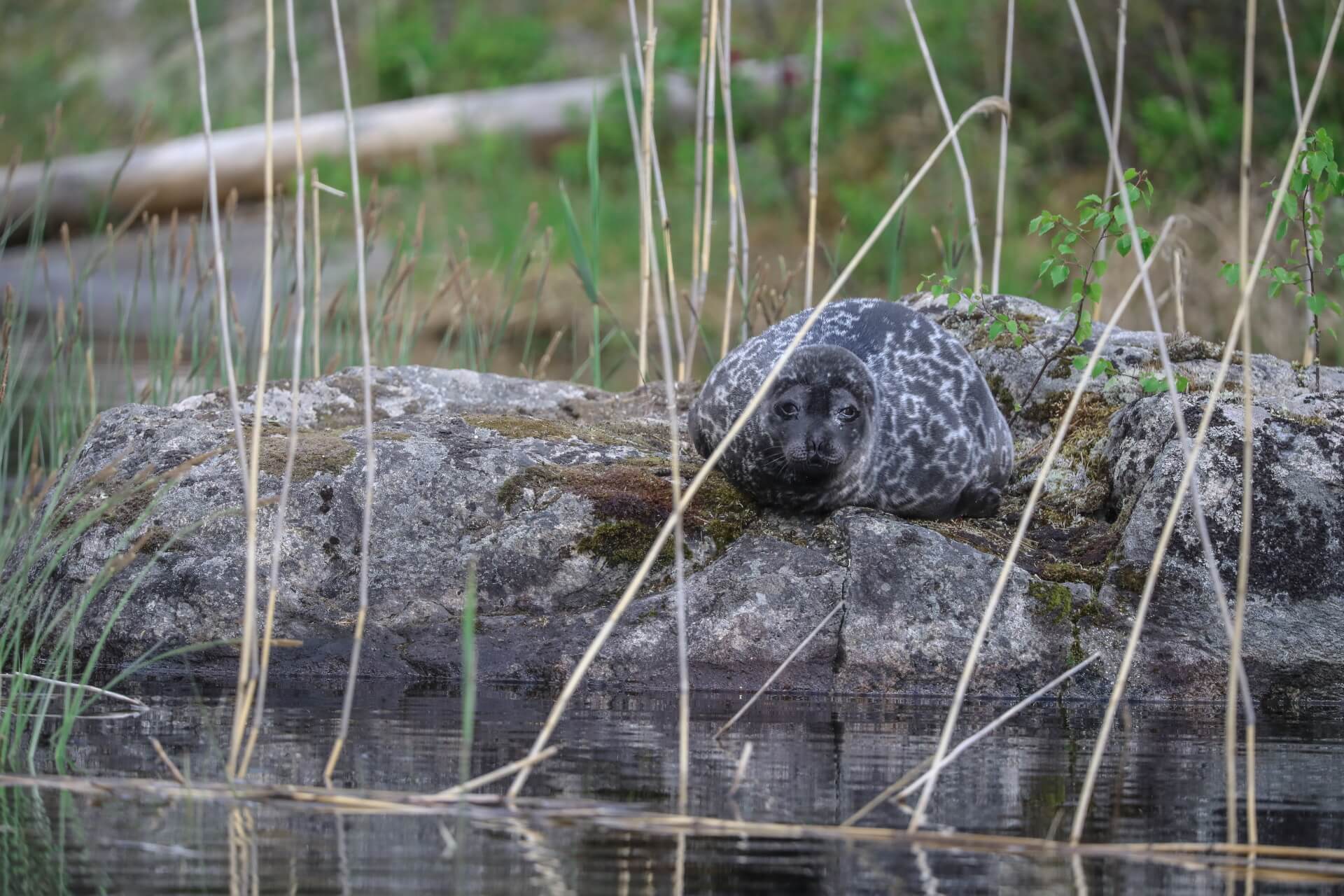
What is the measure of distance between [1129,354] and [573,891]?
13.9 feet

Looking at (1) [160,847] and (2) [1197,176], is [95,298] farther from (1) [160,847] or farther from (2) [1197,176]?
(1) [160,847]

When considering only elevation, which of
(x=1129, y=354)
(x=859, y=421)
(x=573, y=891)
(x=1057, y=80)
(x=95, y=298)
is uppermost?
(x=1057, y=80)

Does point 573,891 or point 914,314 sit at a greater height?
point 914,314

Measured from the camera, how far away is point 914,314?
5.63 metres

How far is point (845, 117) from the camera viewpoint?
1498 centimetres

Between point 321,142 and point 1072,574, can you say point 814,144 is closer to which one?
point 1072,574

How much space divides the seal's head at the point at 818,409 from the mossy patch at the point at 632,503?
0.26m

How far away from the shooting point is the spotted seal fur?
497cm

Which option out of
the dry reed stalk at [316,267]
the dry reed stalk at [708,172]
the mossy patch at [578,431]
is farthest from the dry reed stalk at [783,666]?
the dry reed stalk at [708,172]

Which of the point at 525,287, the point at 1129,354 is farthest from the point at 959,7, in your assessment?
the point at 1129,354

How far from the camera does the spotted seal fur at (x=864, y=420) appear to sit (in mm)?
4973

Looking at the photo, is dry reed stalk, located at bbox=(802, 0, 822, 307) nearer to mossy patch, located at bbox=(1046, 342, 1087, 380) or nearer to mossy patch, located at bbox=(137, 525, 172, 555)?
mossy patch, located at bbox=(1046, 342, 1087, 380)

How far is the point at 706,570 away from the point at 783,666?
79 cm

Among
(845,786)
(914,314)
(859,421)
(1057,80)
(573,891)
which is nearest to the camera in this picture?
(573,891)
